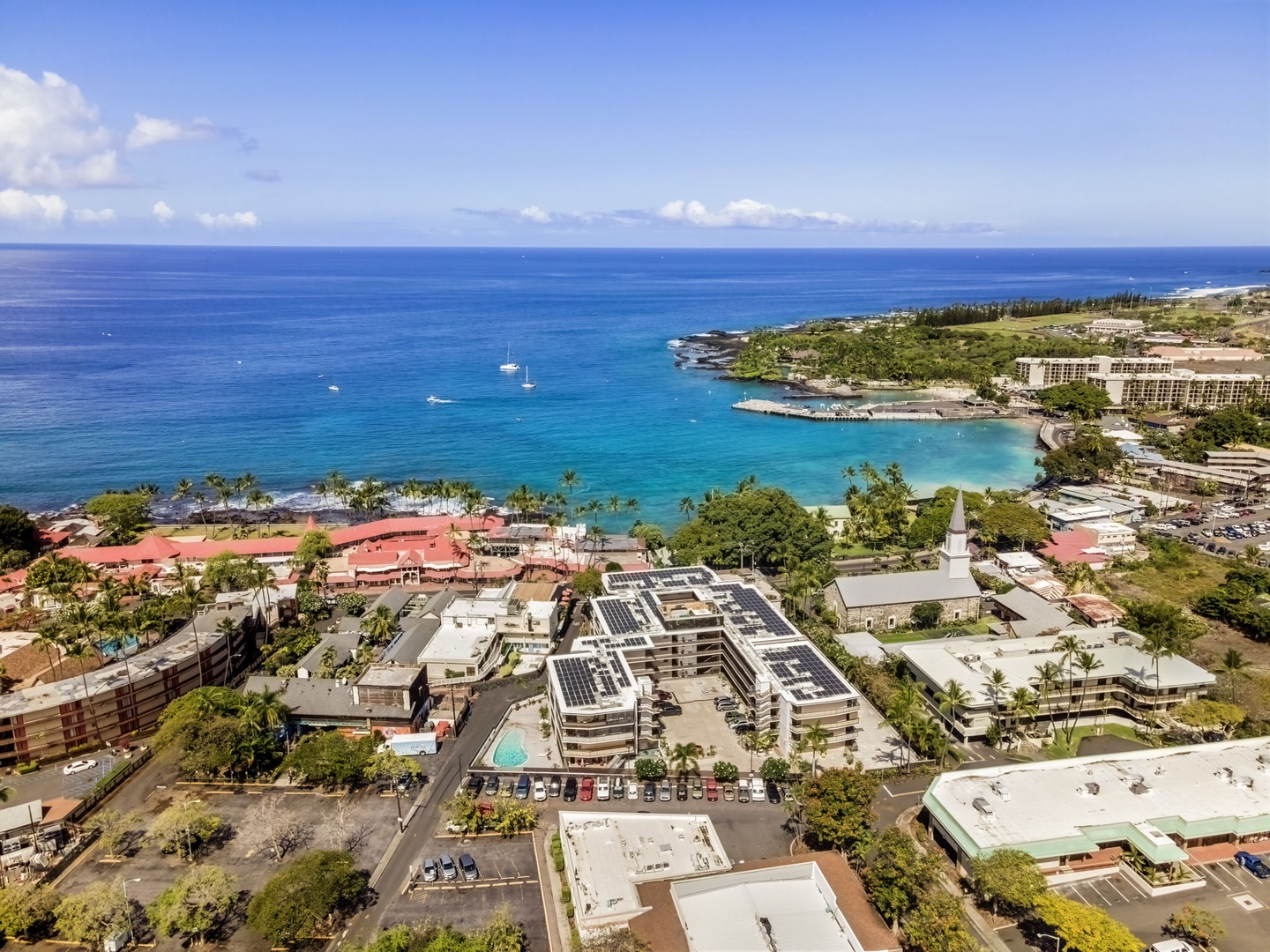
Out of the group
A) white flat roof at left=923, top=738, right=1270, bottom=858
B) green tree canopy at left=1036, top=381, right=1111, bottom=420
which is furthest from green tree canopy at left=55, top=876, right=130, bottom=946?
green tree canopy at left=1036, top=381, right=1111, bottom=420

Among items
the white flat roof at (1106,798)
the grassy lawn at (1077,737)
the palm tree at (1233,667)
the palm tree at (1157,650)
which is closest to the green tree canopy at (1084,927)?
the white flat roof at (1106,798)

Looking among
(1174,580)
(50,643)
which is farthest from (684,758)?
(1174,580)

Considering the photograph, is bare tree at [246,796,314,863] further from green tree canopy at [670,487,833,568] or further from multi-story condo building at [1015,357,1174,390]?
multi-story condo building at [1015,357,1174,390]

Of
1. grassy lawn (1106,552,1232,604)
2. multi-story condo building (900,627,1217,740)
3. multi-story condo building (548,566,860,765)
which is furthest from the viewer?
grassy lawn (1106,552,1232,604)

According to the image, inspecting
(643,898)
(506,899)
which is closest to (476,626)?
(506,899)

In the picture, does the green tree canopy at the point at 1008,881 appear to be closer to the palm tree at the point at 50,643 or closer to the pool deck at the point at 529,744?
the pool deck at the point at 529,744

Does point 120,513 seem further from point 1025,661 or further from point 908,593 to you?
point 1025,661
